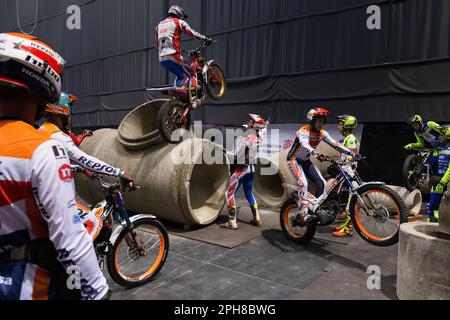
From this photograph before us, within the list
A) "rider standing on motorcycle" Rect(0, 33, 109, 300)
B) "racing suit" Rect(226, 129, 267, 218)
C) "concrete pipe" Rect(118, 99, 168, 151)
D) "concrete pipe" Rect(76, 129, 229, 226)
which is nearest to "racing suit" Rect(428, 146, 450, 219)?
"racing suit" Rect(226, 129, 267, 218)

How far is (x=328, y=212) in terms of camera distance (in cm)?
572

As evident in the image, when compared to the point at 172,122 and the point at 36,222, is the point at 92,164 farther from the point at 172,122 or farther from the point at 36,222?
the point at 172,122

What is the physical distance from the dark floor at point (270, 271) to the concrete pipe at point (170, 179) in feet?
2.45

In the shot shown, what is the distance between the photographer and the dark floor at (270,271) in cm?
416

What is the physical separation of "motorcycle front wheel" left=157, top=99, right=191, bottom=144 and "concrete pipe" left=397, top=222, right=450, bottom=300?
4.69 meters

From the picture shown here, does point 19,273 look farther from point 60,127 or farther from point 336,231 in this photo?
point 336,231

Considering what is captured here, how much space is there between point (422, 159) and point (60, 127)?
8.78 meters

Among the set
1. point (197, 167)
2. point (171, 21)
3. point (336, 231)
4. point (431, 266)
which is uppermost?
point (171, 21)

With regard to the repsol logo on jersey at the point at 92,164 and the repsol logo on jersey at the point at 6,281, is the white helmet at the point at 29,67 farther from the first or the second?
the repsol logo on jersey at the point at 92,164

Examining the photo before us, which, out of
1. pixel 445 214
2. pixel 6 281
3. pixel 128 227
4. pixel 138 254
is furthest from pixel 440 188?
pixel 6 281

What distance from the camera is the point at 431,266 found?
361cm

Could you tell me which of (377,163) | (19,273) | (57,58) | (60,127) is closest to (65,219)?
(19,273)

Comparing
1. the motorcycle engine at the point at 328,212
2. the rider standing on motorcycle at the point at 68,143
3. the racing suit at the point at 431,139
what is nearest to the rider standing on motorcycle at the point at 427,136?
the racing suit at the point at 431,139

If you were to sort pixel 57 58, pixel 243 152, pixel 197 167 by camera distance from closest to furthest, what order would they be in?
pixel 57 58 → pixel 243 152 → pixel 197 167
